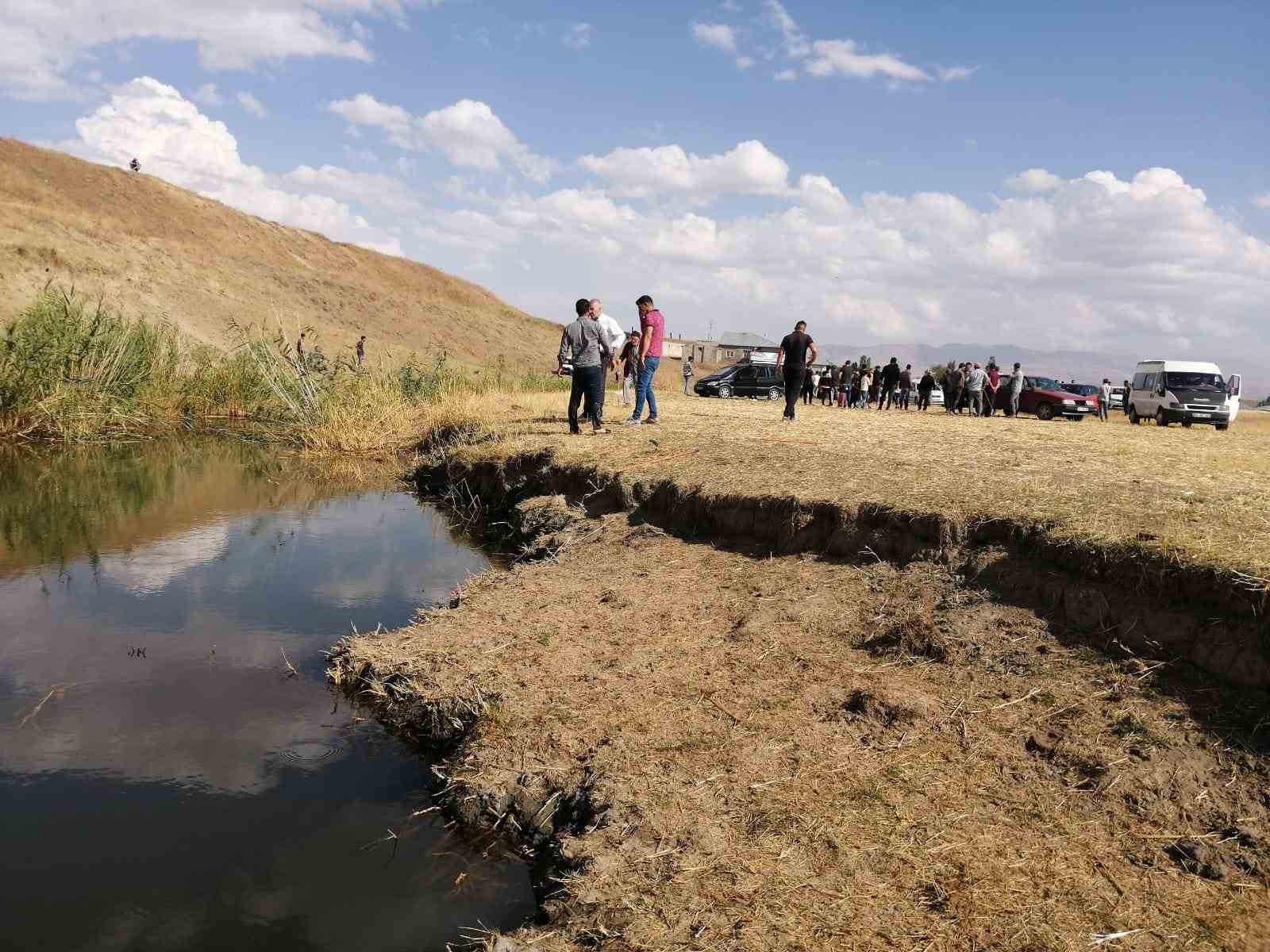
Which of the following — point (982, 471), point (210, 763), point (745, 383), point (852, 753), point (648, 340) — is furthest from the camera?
point (745, 383)

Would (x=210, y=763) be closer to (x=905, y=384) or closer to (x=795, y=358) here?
(x=795, y=358)

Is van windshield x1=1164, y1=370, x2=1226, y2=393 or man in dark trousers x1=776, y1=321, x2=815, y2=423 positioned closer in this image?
man in dark trousers x1=776, y1=321, x2=815, y2=423

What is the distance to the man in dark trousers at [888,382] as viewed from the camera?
29.6 metres

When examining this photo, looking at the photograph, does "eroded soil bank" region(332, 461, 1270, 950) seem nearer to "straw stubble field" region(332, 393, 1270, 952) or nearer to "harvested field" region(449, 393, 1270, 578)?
"straw stubble field" region(332, 393, 1270, 952)

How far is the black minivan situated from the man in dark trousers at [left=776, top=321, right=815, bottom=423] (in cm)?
1541

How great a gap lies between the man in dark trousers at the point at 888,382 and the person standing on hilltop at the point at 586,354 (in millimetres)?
17806

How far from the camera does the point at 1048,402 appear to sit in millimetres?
29984

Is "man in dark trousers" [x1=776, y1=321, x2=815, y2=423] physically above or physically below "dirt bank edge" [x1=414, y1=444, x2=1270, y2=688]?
above

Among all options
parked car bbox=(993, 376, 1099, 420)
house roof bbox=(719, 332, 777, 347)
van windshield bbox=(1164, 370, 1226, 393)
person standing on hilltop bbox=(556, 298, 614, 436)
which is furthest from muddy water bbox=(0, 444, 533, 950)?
house roof bbox=(719, 332, 777, 347)

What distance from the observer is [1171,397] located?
27078 millimetres

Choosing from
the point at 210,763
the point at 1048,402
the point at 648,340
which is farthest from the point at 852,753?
the point at 1048,402

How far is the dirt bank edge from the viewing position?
209 inches

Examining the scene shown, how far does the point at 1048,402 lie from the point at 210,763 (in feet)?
94.9

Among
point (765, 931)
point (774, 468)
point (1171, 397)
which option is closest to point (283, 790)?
point (765, 931)
